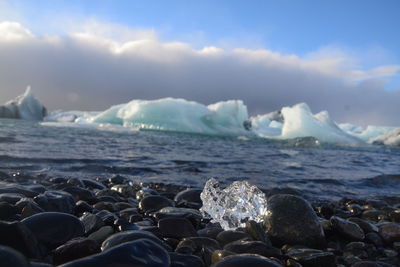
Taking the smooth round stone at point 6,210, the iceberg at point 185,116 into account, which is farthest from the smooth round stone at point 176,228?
the iceberg at point 185,116

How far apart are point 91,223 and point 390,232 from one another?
2.17m

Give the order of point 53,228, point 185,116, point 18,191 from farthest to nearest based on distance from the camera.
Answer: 1. point 185,116
2. point 18,191
3. point 53,228

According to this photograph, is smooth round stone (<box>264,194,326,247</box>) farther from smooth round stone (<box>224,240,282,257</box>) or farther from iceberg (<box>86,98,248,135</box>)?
iceberg (<box>86,98,248,135</box>)

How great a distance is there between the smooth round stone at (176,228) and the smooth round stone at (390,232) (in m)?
1.43

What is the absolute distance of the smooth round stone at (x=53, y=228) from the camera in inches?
71.0

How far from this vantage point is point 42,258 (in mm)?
1639

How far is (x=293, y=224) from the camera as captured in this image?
229cm

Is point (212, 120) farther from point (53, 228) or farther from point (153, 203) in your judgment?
point (53, 228)

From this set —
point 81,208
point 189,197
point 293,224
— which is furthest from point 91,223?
point 189,197

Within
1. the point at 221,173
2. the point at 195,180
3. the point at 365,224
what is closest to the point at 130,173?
the point at 195,180

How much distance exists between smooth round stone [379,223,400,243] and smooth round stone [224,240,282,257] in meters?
1.05

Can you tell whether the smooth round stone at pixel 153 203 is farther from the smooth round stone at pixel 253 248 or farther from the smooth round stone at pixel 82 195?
the smooth round stone at pixel 253 248

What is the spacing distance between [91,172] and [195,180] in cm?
169

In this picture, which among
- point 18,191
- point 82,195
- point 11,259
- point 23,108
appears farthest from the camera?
point 23,108
